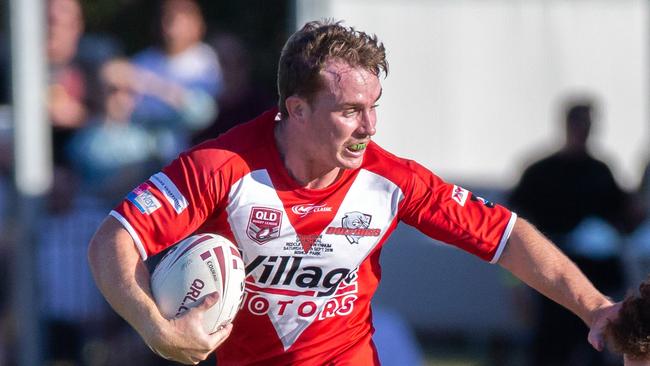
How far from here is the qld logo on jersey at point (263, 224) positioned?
5.09 meters

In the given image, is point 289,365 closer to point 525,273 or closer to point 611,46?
point 525,273

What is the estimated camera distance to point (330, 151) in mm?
5000

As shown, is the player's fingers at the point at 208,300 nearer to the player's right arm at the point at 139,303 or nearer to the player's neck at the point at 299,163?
the player's right arm at the point at 139,303

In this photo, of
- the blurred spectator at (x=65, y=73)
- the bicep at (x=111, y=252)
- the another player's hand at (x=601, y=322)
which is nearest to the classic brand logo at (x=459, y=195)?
the another player's hand at (x=601, y=322)

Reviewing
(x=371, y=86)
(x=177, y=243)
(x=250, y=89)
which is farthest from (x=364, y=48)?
(x=250, y=89)

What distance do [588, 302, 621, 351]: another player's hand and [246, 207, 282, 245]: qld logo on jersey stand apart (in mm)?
1273

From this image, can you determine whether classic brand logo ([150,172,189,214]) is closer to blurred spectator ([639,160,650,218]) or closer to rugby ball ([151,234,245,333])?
rugby ball ([151,234,245,333])

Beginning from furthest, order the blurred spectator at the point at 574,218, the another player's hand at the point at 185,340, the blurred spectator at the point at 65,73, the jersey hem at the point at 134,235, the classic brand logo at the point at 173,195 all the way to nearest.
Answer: the blurred spectator at the point at 65,73 < the blurred spectator at the point at 574,218 < the classic brand logo at the point at 173,195 < the jersey hem at the point at 134,235 < the another player's hand at the point at 185,340

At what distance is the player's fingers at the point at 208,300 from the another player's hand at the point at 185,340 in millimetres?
59

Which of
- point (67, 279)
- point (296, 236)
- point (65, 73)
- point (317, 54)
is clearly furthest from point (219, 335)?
point (65, 73)

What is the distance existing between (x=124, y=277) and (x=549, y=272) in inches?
67.1

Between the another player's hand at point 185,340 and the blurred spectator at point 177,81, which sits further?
the blurred spectator at point 177,81

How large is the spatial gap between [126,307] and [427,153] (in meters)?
7.72

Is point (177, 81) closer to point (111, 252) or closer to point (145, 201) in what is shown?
point (145, 201)
